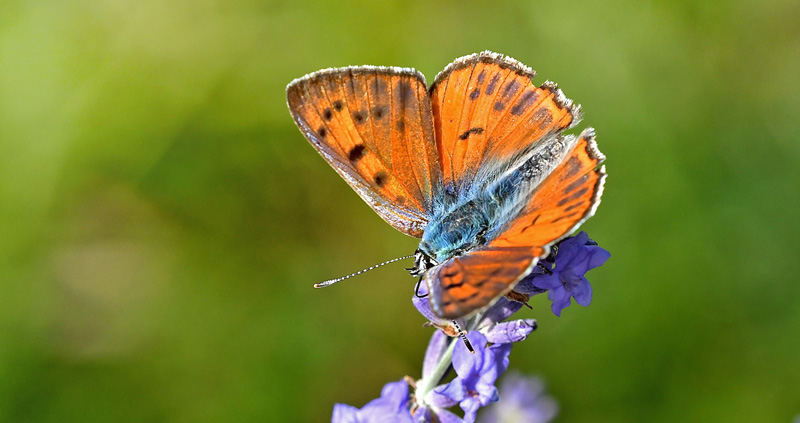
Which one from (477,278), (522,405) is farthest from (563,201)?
(522,405)

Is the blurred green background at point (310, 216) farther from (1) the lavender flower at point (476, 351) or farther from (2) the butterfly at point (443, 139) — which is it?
(1) the lavender flower at point (476, 351)

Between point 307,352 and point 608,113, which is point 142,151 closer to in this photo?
point 307,352

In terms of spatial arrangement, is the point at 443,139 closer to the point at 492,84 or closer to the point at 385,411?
the point at 492,84

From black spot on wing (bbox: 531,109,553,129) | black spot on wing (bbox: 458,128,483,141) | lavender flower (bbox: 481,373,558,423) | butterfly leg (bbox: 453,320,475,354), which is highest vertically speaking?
black spot on wing (bbox: 531,109,553,129)

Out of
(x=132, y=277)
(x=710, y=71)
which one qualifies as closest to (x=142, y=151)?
(x=132, y=277)

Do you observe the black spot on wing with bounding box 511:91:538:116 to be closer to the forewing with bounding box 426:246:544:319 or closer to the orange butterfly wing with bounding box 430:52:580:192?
the orange butterfly wing with bounding box 430:52:580:192

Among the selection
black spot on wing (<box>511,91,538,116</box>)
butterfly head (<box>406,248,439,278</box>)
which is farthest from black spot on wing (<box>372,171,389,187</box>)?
black spot on wing (<box>511,91,538,116</box>)
